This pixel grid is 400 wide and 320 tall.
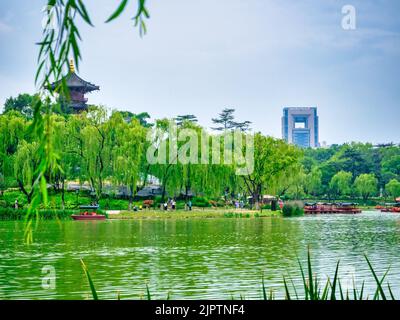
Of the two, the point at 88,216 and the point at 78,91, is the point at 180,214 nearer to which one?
the point at 88,216

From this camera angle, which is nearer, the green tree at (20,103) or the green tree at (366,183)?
the green tree at (20,103)

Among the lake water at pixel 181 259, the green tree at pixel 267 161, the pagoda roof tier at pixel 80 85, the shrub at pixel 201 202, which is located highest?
the pagoda roof tier at pixel 80 85

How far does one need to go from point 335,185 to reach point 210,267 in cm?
2756

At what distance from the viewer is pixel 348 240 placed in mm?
13281

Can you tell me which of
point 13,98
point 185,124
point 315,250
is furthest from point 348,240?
point 13,98

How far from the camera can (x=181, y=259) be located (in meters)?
10.0

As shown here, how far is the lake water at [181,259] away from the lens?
7.18m

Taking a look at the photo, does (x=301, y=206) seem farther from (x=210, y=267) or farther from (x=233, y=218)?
(x=210, y=267)

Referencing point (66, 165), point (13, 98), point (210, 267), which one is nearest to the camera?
point (210, 267)

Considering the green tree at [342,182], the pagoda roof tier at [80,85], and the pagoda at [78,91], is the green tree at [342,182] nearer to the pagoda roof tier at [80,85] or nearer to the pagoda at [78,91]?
the pagoda at [78,91]

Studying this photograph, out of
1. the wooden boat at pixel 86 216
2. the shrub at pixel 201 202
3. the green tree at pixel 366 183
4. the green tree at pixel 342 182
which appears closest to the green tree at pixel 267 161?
the shrub at pixel 201 202

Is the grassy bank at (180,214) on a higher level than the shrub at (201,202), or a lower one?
lower
